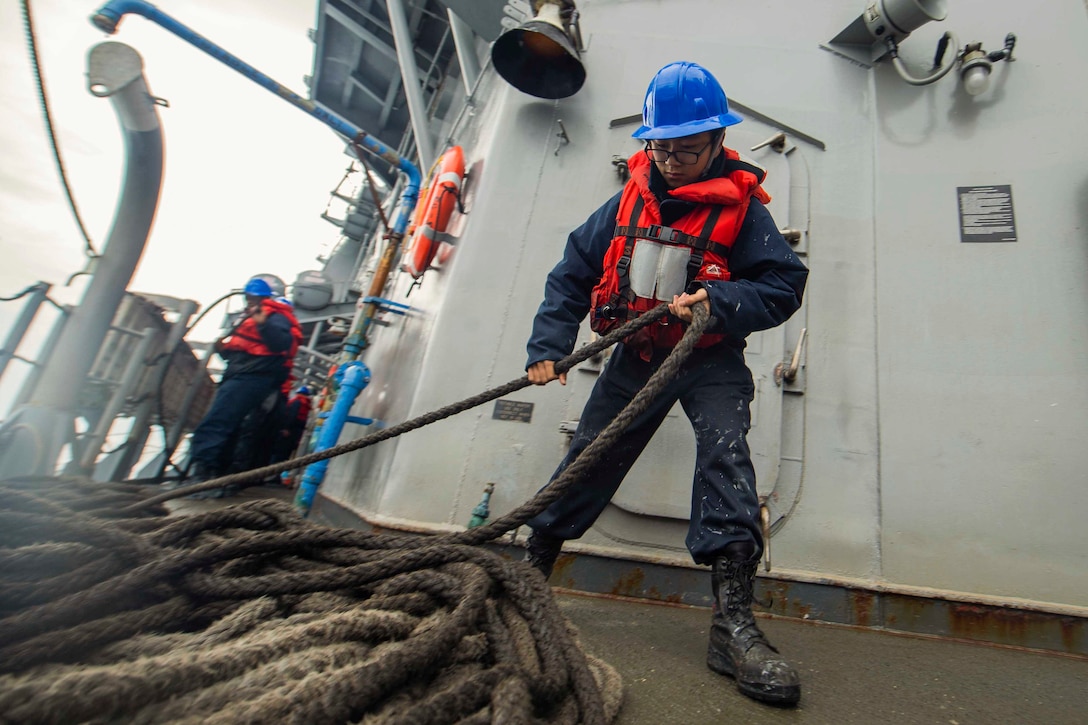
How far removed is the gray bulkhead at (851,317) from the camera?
2.30m

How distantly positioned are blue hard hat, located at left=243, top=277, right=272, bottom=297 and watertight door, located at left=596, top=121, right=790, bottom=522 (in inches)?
138

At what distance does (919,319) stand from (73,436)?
184 inches

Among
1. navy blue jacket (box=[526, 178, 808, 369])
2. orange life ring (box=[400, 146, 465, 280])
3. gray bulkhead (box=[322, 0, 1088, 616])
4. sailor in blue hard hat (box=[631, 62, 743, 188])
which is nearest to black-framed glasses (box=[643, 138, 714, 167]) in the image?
sailor in blue hard hat (box=[631, 62, 743, 188])

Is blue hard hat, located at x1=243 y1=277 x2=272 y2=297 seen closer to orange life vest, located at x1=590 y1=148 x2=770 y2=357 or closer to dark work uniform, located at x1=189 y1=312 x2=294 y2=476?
dark work uniform, located at x1=189 y1=312 x2=294 y2=476

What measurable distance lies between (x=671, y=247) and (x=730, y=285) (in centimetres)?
24

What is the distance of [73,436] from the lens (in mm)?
3025

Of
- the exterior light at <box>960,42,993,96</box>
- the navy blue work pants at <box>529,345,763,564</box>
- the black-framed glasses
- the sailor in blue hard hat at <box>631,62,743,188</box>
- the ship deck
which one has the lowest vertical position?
the ship deck

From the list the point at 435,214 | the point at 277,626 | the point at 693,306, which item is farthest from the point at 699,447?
the point at 435,214

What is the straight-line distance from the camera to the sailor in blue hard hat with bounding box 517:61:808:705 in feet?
4.74

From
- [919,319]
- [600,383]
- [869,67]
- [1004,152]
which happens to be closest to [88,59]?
[600,383]

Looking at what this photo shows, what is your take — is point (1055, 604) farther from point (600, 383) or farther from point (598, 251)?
point (598, 251)

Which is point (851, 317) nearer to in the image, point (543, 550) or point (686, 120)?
point (686, 120)

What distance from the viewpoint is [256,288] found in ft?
15.2

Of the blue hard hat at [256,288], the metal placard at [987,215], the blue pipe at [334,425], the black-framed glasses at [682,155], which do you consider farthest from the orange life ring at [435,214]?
the metal placard at [987,215]
